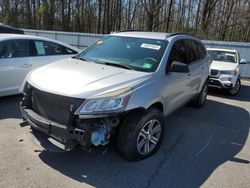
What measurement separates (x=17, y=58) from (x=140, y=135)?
3.62 meters

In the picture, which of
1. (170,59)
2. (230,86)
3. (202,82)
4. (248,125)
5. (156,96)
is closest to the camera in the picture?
(156,96)

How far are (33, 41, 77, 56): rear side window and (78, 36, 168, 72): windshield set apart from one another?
1962mm

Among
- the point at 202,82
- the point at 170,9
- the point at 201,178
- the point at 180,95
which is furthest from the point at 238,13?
the point at 201,178

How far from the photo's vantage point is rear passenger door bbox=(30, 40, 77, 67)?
595cm

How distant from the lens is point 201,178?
3.29 meters

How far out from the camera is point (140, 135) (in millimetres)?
3451

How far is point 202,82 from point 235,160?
251cm

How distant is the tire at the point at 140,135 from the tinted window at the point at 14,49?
358cm

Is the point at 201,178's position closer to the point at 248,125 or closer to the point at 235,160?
the point at 235,160

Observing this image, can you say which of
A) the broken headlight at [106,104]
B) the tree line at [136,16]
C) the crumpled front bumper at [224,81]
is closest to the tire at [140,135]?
the broken headlight at [106,104]

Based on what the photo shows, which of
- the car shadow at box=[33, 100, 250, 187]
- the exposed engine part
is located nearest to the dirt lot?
the car shadow at box=[33, 100, 250, 187]

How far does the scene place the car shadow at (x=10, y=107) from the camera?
4.90 meters

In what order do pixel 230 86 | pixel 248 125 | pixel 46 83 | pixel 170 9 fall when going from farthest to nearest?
1. pixel 170 9
2. pixel 230 86
3. pixel 248 125
4. pixel 46 83

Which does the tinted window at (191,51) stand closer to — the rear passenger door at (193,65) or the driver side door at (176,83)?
A: the rear passenger door at (193,65)
